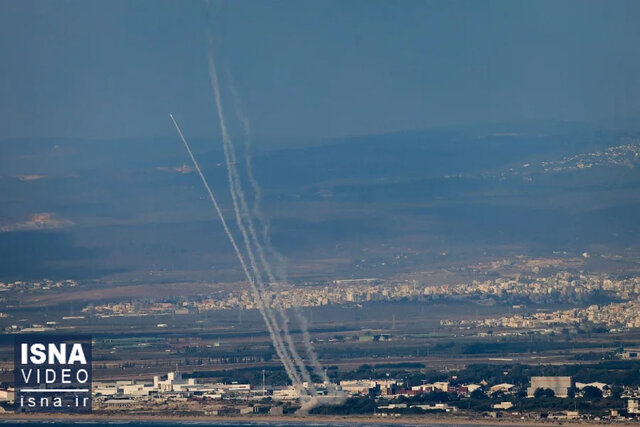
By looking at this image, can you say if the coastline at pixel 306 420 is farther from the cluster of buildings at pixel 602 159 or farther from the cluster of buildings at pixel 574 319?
the cluster of buildings at pixel 602 159

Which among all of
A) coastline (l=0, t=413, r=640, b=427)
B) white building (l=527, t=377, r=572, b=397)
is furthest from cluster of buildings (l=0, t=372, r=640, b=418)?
coastline (l=0, t=413, r=640, b=427)

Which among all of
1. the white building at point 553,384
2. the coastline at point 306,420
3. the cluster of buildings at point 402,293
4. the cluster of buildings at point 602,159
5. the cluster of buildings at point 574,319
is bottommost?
the coastline at point 306,420

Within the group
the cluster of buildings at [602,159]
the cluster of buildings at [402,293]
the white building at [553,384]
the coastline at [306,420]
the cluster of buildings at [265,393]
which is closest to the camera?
the coastline at [306,420]

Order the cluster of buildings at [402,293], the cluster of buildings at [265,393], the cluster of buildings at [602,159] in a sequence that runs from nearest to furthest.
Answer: the cluster of buildings at [265,393] → the cluster of buildings at [402,293] → the cluster of buildings at [602,159]

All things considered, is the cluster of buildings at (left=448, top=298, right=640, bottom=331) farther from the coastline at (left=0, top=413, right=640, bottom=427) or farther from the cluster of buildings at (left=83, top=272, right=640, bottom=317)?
the coastline at (left=0, top=413, right=640, bottom=427)

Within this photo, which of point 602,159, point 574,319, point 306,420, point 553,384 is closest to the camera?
point 306,420

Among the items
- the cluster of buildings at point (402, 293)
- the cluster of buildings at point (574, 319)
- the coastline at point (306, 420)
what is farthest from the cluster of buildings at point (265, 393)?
the cluster of buildings at point (402, 293)

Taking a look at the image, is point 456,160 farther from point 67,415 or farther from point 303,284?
point 67,415

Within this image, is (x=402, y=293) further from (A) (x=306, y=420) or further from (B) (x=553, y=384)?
(A) (x=306, y=420)

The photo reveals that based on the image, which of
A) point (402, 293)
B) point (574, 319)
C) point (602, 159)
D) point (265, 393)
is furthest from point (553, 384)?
point (602, 159)
